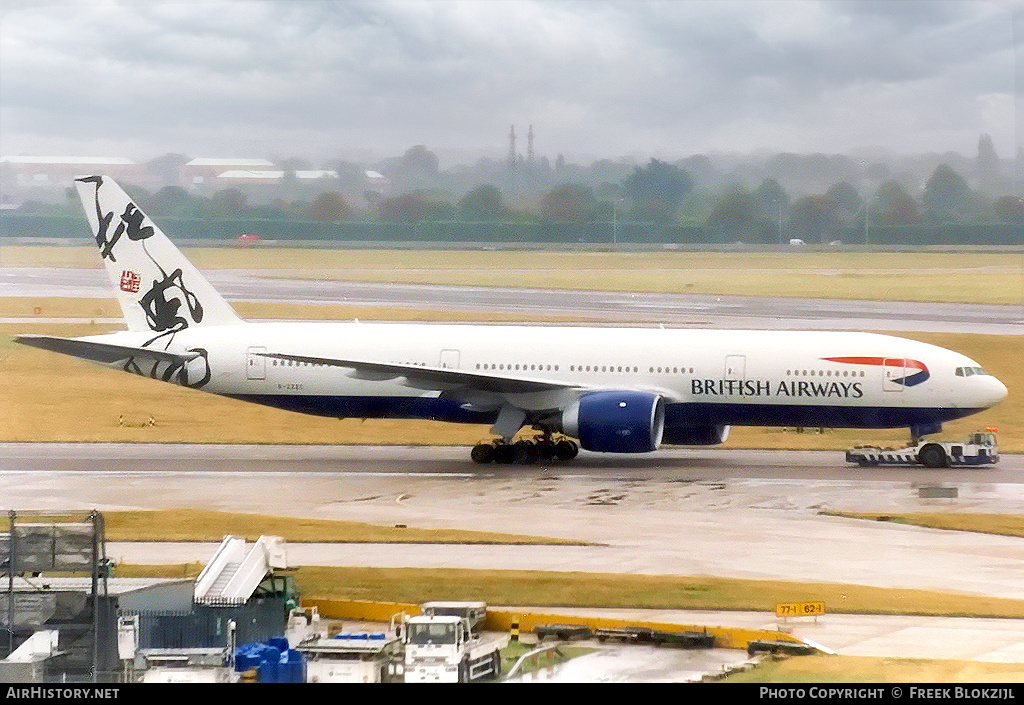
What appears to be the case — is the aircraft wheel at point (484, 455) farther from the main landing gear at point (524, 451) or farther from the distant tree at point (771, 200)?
the distant tree at point (771, 200)

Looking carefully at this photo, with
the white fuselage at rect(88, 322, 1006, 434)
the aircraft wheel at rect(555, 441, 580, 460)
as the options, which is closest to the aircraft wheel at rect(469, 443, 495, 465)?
the white fuselage at rect(88, 322, 1006, 434)

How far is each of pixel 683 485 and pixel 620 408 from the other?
2228mm

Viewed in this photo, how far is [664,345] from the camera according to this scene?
109 feet

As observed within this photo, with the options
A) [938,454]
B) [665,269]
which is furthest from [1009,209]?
[938,454]

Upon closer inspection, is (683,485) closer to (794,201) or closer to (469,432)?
(469,432)

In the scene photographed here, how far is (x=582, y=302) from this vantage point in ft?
197

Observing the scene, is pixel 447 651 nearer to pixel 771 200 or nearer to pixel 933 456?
pixel 933 456

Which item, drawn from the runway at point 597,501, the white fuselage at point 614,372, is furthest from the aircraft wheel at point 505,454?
the white fuselage at point 614,372

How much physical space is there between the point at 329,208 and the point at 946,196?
78.4 ft

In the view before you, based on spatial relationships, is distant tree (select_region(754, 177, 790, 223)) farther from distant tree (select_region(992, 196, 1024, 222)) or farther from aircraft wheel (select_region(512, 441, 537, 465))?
aircraft wheel (select_region(512, 441, 537, 465))

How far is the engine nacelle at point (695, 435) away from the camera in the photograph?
112ft

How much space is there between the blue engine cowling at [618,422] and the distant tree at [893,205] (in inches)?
1011

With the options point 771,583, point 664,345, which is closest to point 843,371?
point 664,345

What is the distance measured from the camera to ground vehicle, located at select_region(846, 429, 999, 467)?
33.7 meters
